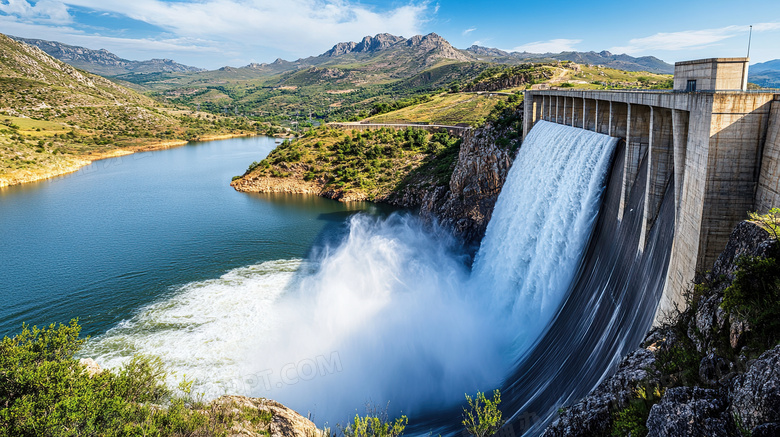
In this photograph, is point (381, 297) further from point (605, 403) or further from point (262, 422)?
point (605, 403)

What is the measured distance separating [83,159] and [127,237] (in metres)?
59.0

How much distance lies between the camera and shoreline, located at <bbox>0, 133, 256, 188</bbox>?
219ft

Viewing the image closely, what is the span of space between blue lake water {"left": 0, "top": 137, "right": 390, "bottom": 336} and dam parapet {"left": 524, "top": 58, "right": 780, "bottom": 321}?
28.0 meters

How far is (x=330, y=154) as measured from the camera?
65562 mm

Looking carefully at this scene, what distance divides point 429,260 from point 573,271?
1643 centimetres

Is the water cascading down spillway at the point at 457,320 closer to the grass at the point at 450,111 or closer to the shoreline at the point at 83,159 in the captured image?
the grass at the point at 450,111

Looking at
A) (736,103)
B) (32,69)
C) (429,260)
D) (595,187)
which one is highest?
(32,69)

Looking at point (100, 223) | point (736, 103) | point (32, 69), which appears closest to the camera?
point (736, 103)

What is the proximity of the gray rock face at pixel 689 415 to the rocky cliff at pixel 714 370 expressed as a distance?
0.04 ft

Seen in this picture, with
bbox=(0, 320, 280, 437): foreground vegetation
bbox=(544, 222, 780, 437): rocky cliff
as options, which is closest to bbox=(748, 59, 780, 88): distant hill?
bbox=(544, 222, 780, 437): rocky cliff

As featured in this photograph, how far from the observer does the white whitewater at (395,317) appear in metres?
20.0

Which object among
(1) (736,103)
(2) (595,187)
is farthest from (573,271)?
(1) (736,103)

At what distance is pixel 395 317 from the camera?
26.0m

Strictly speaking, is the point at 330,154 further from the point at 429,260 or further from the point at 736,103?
the point at 736,103
